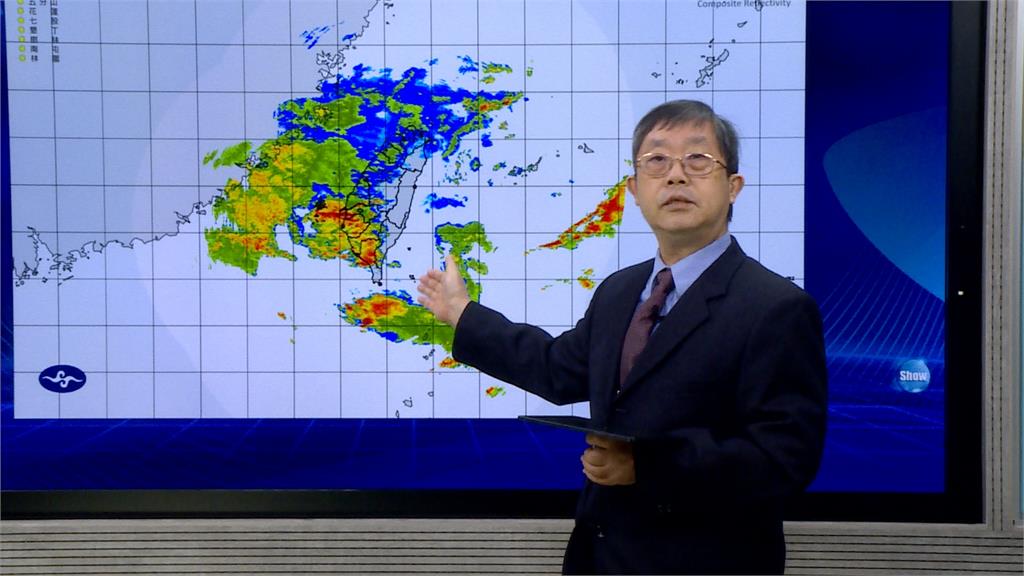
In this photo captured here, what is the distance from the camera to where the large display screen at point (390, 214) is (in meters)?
2.42

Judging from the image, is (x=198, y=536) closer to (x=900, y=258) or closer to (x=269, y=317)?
(x=269, y=317)

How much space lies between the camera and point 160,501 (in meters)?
2.51

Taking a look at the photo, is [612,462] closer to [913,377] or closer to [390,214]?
[390,214]

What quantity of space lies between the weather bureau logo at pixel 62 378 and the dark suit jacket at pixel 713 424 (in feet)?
5.70

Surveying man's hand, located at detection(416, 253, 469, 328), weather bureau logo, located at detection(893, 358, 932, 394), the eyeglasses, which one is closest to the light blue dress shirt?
the eyeglasses

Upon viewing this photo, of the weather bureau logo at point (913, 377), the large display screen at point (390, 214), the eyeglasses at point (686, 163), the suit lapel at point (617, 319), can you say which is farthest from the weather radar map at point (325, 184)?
the eyeglasses at point (686, 163)

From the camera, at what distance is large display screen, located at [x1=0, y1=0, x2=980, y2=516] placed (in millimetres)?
2416

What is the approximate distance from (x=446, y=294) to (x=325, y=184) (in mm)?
767

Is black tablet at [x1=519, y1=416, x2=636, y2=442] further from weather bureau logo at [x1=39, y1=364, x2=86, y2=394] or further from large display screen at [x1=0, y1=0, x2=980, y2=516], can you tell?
weather bureau logo at [x1=39, y1=364, x2=86, y2=394]

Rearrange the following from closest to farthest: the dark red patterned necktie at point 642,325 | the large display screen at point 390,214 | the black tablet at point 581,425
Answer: the black tablet at point 581,425, the dark red patterned necktie at point 642,325, the large display screen at point 390,214

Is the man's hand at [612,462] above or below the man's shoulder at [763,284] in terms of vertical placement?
below

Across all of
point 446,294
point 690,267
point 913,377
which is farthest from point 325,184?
point 913,377

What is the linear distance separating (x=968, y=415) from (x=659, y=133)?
5.00ft

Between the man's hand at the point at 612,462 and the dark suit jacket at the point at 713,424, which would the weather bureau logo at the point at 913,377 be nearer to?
the dark suit jacket at the point at 713,424
